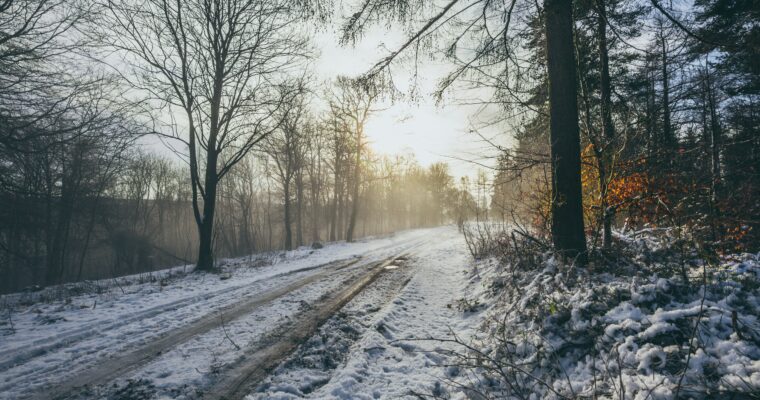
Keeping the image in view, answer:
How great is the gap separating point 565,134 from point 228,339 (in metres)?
5.64

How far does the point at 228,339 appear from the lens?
13.5ft

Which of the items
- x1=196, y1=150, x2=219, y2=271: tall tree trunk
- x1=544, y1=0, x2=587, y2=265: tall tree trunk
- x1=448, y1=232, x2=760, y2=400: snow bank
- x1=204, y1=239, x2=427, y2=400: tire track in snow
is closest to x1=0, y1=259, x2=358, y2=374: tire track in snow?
x1=204, y1=239, x2=427, y2=400: tire track in snow

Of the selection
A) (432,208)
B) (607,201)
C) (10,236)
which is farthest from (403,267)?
(432,208)

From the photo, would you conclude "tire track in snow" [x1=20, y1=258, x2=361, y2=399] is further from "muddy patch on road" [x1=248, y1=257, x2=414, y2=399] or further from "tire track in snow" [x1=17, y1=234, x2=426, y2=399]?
"muddy patch on road" [x1=248, y1=257, x2=414, y2=399]

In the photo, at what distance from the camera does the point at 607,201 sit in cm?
600

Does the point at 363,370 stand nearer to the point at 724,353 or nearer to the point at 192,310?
the point at 724,353

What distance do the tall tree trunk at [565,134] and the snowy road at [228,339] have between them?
2.26 meters

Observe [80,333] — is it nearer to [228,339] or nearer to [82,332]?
[82,332]

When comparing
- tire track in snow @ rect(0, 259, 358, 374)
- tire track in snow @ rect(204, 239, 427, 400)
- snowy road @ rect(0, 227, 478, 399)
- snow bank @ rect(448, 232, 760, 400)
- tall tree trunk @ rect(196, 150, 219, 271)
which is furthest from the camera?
tall tree trunk @ rect(196, 150, 219, 271)

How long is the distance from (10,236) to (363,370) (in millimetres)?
23593

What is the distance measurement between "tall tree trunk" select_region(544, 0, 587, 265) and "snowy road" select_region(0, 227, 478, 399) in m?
2.26

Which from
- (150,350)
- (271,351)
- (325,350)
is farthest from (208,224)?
(325,350)

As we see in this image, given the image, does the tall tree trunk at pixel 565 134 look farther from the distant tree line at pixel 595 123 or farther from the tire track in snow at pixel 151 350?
the tire track in snow at pixel 151 350

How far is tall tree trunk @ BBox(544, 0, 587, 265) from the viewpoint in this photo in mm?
4672
